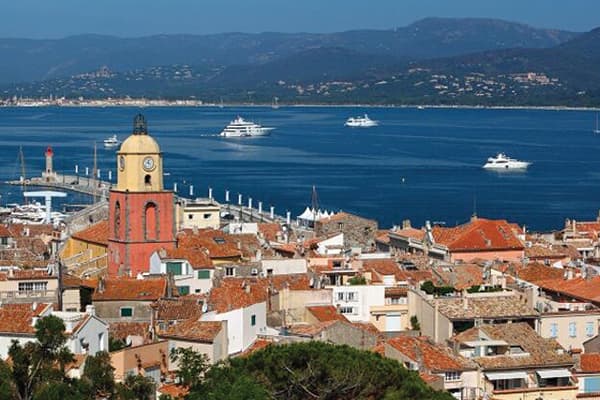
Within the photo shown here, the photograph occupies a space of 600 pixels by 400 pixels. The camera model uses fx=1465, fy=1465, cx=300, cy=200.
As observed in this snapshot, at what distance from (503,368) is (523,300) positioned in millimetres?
3915

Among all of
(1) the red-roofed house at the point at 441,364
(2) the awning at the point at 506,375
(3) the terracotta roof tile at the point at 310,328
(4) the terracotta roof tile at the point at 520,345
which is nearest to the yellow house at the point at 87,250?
(3) the terracotta roof tile at the point at 310,328

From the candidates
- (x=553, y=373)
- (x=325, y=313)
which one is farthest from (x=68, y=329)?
(x=553, y=373)

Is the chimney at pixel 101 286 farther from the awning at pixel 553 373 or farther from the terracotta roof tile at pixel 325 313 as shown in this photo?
the awning at pixel 553 373

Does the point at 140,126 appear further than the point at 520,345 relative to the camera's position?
Yes

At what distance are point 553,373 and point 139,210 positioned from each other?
9.24 m

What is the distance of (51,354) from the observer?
500 inches

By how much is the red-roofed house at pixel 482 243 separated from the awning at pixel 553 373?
11.4 metres

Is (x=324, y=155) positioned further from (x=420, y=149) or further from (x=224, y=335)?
(x=224, y=335)

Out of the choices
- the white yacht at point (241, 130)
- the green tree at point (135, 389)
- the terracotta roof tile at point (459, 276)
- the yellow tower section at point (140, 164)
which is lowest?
the white yacht at point (241, 130)

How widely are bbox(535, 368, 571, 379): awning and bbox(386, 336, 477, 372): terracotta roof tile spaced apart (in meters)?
0.84

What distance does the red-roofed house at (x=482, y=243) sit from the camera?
28.8 m

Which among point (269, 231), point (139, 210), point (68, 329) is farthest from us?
point (269, 231)

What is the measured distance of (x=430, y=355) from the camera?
16.4 m

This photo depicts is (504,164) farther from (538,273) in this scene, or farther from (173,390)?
(173,390)
